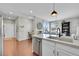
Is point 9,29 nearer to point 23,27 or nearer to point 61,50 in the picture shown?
point 23,27

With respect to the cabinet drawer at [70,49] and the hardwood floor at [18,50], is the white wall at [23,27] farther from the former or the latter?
the cabinet drawer at [70,49]

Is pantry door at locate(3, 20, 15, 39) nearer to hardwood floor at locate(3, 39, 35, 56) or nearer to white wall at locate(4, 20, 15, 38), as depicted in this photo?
white wall at locate(4, 20, 15, 38)

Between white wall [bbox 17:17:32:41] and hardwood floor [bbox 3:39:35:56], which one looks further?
white wall [bbox 17:17:32:41]

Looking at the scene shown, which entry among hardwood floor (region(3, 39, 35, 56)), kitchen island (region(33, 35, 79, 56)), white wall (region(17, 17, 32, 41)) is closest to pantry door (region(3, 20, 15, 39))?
white wall (region(17, 17, 32, 41))

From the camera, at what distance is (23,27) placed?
10336 mm

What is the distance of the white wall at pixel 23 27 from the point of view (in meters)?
9.78

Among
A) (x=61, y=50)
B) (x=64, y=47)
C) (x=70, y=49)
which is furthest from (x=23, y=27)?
(x=70, y=49)

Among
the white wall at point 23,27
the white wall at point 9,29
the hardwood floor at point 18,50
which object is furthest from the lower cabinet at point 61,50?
the white wall at point 9,29

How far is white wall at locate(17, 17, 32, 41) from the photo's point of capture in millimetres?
9778

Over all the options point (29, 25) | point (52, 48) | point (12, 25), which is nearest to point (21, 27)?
point (29, 25)

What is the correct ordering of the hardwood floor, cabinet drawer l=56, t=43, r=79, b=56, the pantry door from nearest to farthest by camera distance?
cabinet drawer l=56, t=43, r=79, b=56 → the hardwood floor → the pantry door

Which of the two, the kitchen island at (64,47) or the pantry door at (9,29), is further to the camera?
the pantry door at (9,29)

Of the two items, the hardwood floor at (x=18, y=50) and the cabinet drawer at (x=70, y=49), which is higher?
the cabinet drawer at (x=70, y=49)

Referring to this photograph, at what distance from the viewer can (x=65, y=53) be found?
2266 mm
